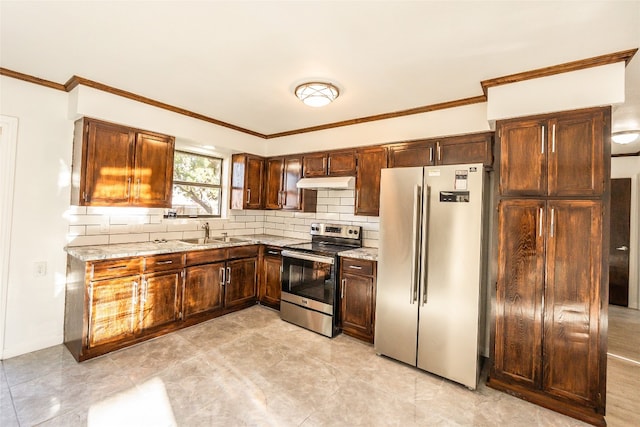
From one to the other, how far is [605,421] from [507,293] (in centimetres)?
102

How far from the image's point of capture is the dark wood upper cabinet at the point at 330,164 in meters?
3.83

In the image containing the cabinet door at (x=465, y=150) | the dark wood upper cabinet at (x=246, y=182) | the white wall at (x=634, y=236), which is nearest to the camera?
the cabinet door at (x=465, y=150)

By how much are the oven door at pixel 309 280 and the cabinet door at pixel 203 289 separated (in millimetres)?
843

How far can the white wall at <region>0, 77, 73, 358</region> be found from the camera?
275cm

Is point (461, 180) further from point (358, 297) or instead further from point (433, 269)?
point (358, 297)

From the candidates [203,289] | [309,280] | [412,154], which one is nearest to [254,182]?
[203,289]

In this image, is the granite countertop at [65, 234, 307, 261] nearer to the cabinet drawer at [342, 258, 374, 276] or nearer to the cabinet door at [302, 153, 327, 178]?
the cabinet door at [302, 153, 327, 178]

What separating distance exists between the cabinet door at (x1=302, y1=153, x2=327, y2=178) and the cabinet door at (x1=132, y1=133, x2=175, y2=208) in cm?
176

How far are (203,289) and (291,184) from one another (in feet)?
6.30

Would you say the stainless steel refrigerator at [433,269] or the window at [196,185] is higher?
the window at [196,185]

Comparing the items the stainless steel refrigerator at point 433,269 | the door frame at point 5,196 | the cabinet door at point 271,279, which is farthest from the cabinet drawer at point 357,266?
the door frame at point 5,196

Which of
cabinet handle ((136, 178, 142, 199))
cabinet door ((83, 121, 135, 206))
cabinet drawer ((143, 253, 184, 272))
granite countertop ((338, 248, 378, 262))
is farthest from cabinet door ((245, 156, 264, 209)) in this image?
granite countertop ((338, 248, 378, 262))

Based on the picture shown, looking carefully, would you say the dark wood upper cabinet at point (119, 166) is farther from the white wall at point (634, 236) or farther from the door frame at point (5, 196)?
the white wall at point (634, 236)

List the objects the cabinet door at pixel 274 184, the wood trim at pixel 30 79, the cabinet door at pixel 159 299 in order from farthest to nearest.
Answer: the cabinet door at pixel 274 184
the cabinet door at pixel 159 299
the wood trim at pixel 30 79
